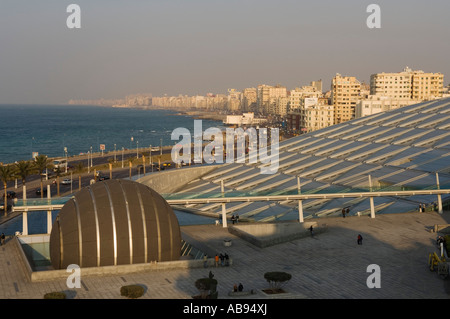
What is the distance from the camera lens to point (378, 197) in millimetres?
50156

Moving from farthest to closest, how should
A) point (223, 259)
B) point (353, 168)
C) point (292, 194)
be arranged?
point (353, 168) < point (292, 194) < point (223, 259)

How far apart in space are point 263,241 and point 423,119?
39002 mm

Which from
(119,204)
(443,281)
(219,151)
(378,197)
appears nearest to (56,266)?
(119,204)

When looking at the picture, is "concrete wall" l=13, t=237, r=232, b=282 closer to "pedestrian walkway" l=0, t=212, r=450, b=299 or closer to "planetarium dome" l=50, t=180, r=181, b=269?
"pedestrian walkway" l=0, t=212, r=450, b=299

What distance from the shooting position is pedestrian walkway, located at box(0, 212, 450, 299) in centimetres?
2769

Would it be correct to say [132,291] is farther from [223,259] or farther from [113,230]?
[223,259]

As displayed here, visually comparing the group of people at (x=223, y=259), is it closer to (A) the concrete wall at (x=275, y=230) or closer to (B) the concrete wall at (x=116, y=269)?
(B) the concrete wall at (x=116, y=269)

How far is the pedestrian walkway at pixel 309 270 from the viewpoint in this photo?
90.8 feet

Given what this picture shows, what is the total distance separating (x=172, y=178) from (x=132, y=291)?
128 feet

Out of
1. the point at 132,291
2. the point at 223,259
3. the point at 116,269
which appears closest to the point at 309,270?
the point at 223,259

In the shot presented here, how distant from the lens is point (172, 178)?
214ft

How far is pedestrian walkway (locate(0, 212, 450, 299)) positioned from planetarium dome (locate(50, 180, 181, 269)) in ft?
4.08
